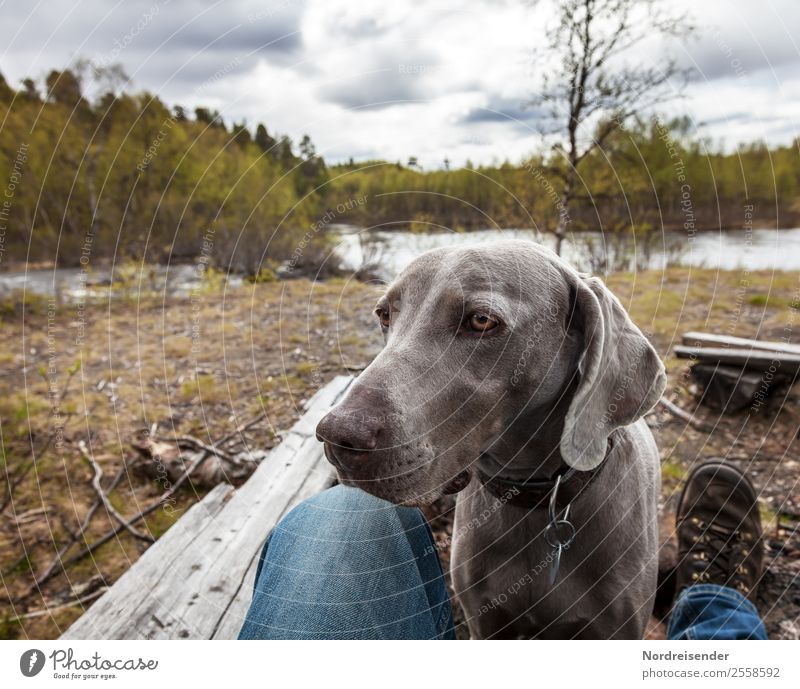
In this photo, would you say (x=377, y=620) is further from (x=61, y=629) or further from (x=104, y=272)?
(x=104, y=272)

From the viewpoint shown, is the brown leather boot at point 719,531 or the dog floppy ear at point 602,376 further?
the brown leather boot at point 719,531

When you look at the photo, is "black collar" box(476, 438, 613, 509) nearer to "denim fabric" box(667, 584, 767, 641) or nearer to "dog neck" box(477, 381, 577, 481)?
"dog neck" box(477, 381, 577, 481)

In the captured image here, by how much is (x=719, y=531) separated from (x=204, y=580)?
3825 millimetres

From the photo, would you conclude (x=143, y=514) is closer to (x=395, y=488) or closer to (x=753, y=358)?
(x=395, y=488)

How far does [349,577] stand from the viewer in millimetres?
2326

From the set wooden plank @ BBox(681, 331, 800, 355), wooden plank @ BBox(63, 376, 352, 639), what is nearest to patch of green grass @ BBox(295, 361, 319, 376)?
wooden plank @ BBox(63, 376, 352, 639)

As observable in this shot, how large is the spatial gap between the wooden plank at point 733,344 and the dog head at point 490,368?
464 cm

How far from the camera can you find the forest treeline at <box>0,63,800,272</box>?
3.61 metres

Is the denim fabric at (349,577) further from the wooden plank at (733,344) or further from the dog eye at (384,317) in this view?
the wooden plank at (733,344)

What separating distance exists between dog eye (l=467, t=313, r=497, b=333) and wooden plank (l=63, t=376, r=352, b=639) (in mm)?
1868

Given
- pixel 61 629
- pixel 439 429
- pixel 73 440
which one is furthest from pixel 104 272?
pixel 439 429

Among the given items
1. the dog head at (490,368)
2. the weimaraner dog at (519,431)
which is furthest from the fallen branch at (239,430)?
the dog head at (490,368)

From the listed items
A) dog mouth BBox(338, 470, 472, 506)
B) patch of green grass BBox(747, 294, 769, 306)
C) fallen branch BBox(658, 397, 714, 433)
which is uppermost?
dog mouth BBox(338, 470, 472, 506)

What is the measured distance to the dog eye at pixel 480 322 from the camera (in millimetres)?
2125
